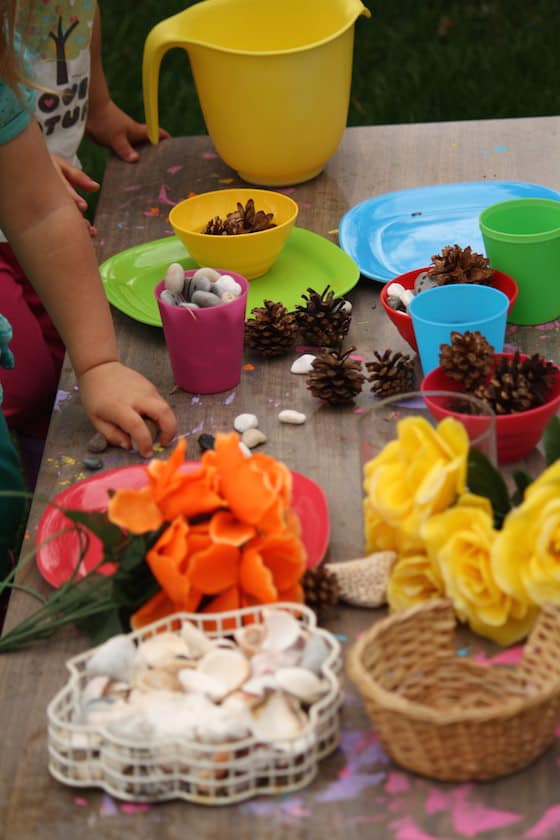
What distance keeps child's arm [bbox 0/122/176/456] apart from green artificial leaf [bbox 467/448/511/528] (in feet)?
1.61

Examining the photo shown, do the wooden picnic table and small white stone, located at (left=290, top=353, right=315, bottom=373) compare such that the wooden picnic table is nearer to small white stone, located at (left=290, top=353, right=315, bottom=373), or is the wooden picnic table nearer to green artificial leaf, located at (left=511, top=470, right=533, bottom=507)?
small white stone, located at (left=290, top=353, right=315, bottom=373)

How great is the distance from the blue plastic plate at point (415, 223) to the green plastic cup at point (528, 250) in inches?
5.7

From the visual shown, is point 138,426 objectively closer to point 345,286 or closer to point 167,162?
point 345,286

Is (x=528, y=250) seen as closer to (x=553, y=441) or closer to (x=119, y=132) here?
(x=553, y=441)

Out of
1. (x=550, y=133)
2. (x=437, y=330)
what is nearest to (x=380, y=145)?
(x=550, y=133)

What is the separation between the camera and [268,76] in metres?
1.55

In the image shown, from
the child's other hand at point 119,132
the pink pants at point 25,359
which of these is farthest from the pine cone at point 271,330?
the child's other hand at point 119,132

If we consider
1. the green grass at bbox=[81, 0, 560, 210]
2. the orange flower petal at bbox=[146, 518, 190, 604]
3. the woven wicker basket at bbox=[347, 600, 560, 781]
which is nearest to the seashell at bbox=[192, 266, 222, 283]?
the orange flower petal at bbox=[146, 518, 190, 604]

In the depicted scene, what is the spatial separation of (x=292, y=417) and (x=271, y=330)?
0.49 ft

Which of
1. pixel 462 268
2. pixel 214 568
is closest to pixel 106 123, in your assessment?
pixel 462 268

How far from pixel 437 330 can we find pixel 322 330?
0.61 feet

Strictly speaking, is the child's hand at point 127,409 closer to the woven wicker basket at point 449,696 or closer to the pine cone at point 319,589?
the pine cone at point 319,589

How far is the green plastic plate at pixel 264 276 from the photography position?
53.4 inches

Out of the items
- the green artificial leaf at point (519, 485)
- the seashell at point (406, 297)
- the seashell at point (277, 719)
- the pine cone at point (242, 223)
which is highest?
the green artificial leaf at point (519, 485)
